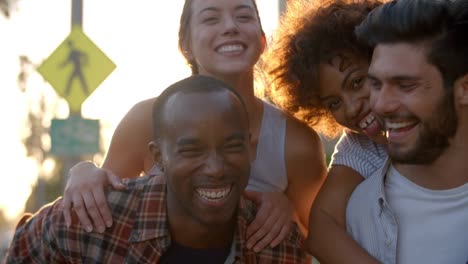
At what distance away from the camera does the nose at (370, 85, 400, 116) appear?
4.12 metres

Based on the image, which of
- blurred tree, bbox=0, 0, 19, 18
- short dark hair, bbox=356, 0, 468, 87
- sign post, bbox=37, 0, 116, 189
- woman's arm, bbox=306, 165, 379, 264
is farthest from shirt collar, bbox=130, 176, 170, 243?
blurred tree, bbox=0, 0, 19, 18

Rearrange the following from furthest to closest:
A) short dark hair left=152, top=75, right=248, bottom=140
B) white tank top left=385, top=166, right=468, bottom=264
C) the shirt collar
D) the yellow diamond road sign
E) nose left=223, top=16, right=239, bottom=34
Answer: the yellow diamond road sign, nose left=223, top=16, right=239, bottom=34, short dark hair left=152, top=75, right=248, bottom=140, the shirt collar, white tank top left=385, top=166, right=468, bottom=264

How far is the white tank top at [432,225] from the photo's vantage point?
4.06 m

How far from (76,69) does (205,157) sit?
6390mm

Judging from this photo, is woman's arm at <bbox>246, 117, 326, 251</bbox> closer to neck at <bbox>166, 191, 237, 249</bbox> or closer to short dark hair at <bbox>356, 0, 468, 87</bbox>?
neck at <bbox>166, 191, 237, 249</bbox>

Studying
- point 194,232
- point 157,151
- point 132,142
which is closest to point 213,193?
point 194,232

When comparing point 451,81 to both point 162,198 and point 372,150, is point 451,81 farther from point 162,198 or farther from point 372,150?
point 162,198

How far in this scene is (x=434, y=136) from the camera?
4109 mm

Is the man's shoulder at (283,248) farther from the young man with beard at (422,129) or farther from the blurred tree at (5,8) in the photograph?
the blurred tree at (5,8)

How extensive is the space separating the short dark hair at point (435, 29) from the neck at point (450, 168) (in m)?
0.27

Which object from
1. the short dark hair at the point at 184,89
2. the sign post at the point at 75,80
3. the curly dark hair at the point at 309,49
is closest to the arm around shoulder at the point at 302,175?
the curly dark hair at the point at 309,49

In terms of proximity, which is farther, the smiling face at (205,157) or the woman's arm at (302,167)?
the woman's arm at (302,167)

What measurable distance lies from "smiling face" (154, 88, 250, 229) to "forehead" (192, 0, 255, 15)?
1.14 meters

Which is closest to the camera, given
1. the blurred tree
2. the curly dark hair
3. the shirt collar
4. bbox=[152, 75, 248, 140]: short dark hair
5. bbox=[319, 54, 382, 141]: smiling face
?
the shirt collar
